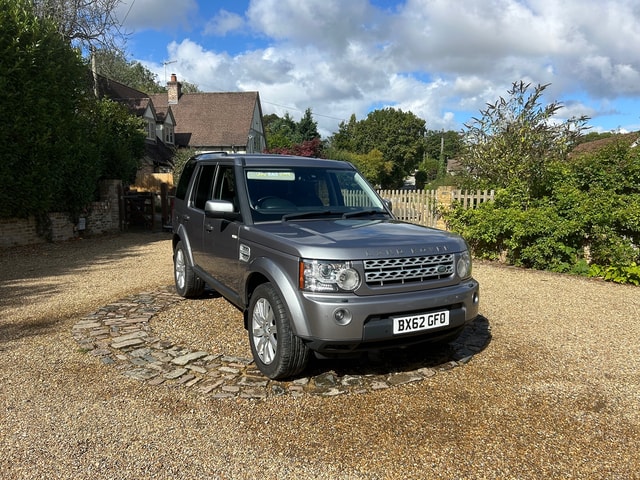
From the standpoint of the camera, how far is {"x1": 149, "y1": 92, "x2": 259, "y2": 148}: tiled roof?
3744 centimetres

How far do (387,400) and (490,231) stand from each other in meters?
6.95

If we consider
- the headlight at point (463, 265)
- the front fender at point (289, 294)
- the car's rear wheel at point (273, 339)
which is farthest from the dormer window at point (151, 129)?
the headlight at point (463, 265)

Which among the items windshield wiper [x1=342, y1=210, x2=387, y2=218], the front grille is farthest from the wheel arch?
the front grille

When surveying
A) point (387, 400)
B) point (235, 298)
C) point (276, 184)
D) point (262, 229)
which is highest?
point (276, 184)

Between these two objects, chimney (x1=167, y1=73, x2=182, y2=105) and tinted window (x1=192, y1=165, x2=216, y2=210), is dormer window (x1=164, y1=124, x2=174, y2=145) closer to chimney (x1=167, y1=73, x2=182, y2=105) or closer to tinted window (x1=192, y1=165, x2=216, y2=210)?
chimney (x1=167, y1=73, x2=182, y2=105)

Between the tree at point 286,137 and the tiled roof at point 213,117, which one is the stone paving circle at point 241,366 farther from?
the tree at point 286,137

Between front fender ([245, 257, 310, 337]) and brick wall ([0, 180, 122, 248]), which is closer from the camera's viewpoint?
front fender ([245, 257, 310, 337])

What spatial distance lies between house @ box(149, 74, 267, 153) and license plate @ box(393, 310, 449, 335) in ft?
114

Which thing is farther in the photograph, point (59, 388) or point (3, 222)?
point (3, 222)

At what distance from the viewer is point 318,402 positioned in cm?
353

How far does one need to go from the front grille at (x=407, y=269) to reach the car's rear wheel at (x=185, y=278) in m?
3.35

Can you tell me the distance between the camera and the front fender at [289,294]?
339 centimetres

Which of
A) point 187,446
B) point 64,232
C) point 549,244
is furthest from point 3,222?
point 549,244

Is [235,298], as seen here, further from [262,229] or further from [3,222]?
[3,222]
